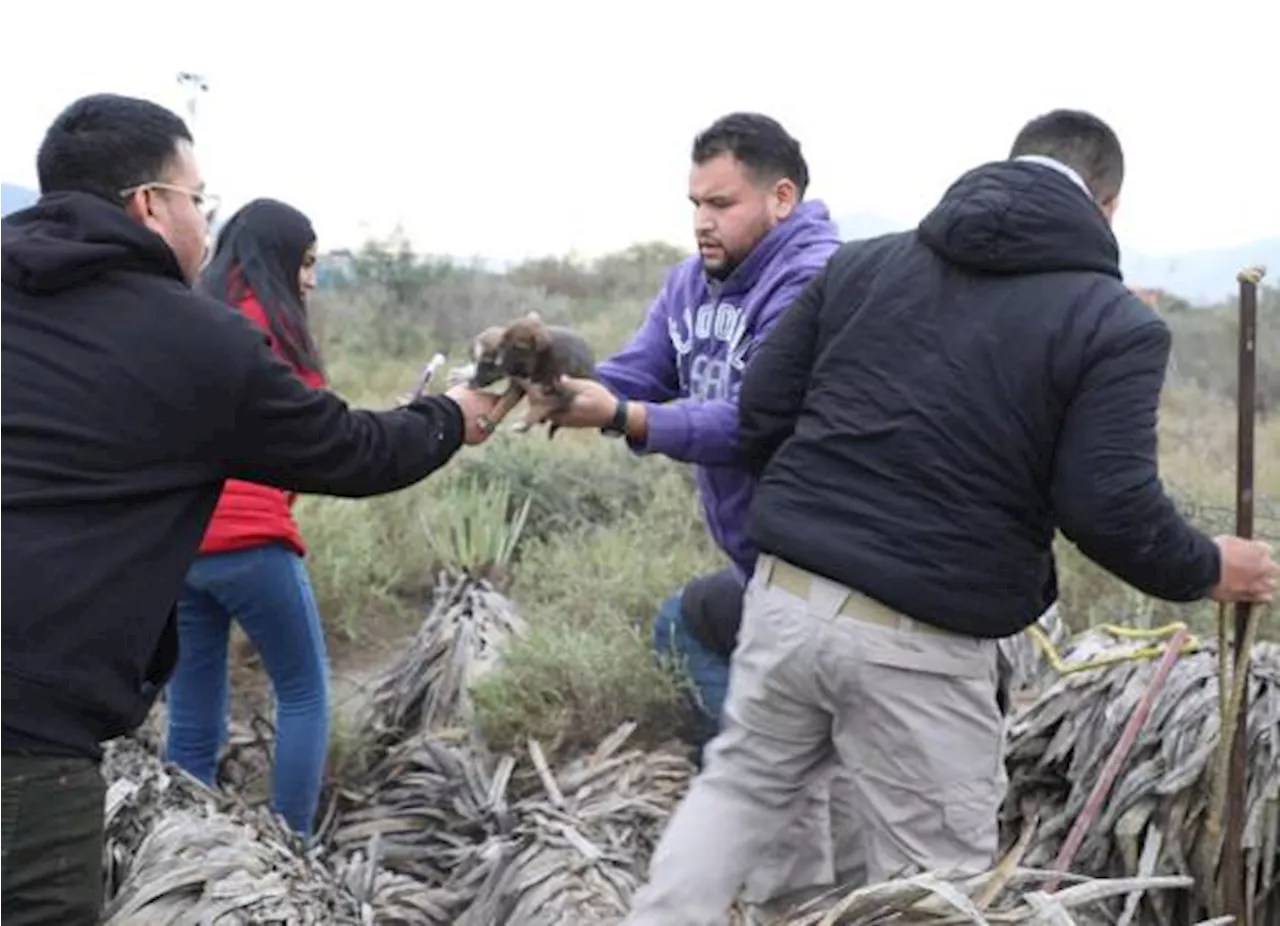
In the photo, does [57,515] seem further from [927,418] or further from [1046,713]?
[1046,713]

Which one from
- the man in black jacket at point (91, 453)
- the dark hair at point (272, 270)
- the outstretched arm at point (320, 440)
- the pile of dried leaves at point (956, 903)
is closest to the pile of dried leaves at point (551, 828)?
the pile of dried leaves at point (956, 903)

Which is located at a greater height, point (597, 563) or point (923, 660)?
point (923, 660)

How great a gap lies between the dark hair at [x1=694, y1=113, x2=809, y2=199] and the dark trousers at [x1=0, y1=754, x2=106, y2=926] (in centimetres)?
203

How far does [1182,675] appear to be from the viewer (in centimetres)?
415

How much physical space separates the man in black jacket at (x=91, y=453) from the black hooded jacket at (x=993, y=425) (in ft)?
3.50

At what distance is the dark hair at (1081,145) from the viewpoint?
10.9 ft

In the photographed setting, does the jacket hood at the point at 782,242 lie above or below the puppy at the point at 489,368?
above

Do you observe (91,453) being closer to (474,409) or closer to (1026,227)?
(474,409)

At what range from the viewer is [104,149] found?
2947mm

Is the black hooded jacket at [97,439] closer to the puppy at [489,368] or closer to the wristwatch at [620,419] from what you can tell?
the puppy at [489,368]

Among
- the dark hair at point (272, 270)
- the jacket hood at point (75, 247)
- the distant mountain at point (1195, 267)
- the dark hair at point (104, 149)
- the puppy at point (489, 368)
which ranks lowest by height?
the distant mountain at point (1195, 267)

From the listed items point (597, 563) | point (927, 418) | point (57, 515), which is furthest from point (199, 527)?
point (597, 563)

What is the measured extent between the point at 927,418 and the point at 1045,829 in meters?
1.45

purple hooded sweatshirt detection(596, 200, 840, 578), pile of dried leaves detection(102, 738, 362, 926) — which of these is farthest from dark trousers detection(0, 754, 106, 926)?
purple hooded sweatshirt detection(596, 200, 840, 578)
